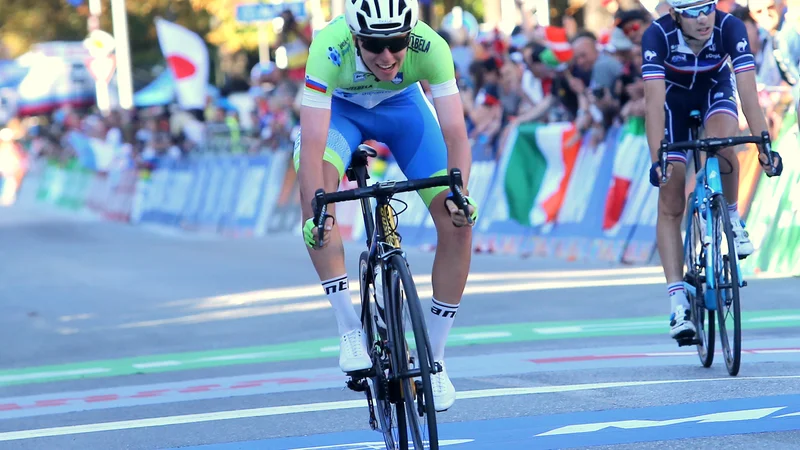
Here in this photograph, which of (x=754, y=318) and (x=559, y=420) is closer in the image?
(x=559, y=420)

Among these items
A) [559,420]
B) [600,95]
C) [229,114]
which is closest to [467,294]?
[600,95]

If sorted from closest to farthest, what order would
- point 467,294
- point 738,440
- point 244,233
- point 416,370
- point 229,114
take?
point 416,370 < point 738,440 < point 467,294 < point 244,233 < point 229,114

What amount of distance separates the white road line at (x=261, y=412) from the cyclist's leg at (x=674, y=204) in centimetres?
72

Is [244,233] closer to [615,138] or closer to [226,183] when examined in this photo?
[226,183]

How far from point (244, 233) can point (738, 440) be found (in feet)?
61.1

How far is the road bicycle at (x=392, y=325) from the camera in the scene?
5.39 metres

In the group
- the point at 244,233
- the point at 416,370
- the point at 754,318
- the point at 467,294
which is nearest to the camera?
the point at 416,370

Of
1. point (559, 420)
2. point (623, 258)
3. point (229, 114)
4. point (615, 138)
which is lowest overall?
point (229, 114)

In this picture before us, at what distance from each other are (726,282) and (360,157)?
219 cm

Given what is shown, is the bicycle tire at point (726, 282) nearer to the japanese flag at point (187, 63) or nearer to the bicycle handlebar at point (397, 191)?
the bicycle handlebar at point (397, 191)

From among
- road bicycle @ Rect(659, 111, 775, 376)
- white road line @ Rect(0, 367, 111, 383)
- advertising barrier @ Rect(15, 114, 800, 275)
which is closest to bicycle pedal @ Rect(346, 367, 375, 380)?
road bicycle @ Rect(659, 111, 775, 376)

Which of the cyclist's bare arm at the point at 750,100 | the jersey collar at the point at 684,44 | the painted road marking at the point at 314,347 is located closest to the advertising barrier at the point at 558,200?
the painted road marking at the point at 314,347

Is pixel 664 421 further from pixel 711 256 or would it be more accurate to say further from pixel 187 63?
pixel 187 63

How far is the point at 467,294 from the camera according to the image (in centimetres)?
1316
